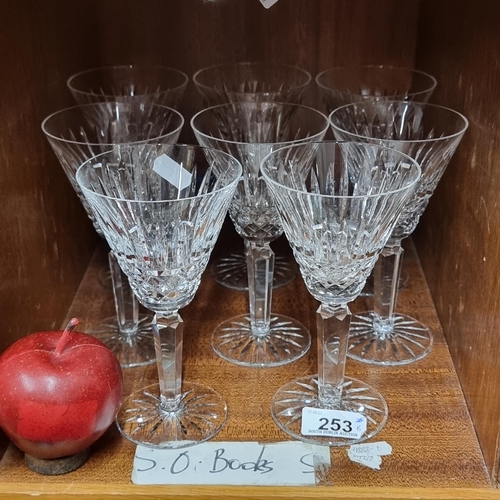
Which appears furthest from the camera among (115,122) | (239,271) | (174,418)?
(239,271)

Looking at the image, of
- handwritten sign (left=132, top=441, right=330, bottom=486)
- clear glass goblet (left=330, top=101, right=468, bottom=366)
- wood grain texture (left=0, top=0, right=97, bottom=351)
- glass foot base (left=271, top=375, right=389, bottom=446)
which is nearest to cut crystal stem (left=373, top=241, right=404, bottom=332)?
clear glass goblet (left=330, top=101, right=468, bottom=366)

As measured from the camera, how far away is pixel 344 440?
575mm

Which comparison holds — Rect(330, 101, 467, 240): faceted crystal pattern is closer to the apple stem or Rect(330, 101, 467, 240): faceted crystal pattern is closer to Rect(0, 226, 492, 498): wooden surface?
Result: Rect(0, 226, 492, 498): wooden surface

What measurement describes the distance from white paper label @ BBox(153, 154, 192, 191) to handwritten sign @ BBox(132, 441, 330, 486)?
0.22 metres

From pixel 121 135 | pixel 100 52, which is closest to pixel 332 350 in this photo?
pixel 121 135

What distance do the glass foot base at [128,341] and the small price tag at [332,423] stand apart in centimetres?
17

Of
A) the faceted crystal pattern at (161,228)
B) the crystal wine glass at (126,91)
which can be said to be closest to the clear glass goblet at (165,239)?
the faceted crystal pattern at (161,228)

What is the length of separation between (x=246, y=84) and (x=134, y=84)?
12 centimetres

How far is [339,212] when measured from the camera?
536mm

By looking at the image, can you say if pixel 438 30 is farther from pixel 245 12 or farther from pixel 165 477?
pixel 165 477

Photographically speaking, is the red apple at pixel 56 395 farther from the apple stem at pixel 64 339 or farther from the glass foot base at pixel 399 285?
the glass foot base at pixel 399 285

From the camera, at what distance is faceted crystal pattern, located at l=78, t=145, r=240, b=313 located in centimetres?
52

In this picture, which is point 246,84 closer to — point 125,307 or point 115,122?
point 115,122

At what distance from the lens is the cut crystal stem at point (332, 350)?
1.91ft
